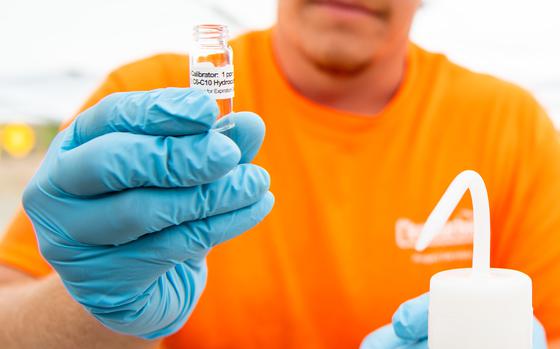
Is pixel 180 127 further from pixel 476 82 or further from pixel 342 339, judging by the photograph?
pixel 476 82

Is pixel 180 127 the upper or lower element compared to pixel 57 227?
upper

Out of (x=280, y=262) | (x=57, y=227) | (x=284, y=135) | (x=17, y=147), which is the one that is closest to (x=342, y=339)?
(x=280, y=262)

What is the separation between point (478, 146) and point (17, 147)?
3.71 m

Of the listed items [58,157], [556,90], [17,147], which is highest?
[58,157]

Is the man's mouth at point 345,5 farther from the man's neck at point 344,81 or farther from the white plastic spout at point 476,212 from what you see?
the white plastic spout at point 476,212

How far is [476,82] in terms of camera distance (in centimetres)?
116

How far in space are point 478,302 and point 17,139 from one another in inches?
165

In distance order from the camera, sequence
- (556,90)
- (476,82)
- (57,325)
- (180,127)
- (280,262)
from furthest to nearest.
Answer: (556,90) < (476,82) < (280,262) < (57,325) < (180,127)

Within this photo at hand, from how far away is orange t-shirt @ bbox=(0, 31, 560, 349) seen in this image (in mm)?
1013

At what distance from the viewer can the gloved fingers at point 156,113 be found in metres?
0.57

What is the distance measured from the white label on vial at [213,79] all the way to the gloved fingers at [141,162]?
42mm

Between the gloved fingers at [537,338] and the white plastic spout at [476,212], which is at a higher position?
the white plastic spout at [476,212]

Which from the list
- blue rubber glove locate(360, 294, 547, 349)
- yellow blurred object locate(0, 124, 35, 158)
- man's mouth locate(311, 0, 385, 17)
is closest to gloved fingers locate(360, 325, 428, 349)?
blue rubber glove locate(360, 294, 547, 349)

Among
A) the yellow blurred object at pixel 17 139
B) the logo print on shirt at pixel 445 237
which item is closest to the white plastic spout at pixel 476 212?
the logo print on shirt at pixel 445 237
